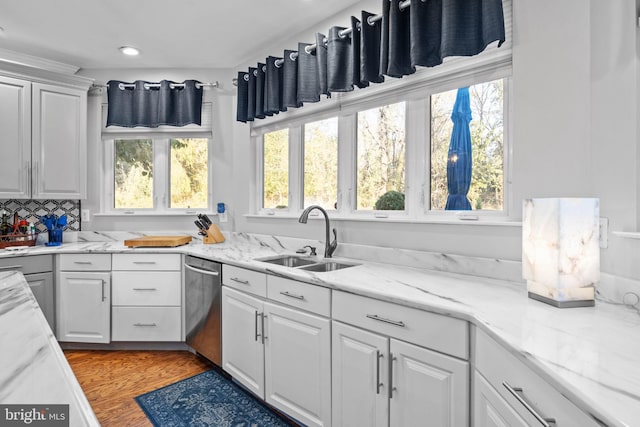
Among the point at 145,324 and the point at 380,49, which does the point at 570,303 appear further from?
the point at 145,324

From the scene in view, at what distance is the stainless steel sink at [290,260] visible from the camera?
2.58 meters

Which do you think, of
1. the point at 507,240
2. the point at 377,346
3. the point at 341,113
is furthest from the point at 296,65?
the point at 377,346

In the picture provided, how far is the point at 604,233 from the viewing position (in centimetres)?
146

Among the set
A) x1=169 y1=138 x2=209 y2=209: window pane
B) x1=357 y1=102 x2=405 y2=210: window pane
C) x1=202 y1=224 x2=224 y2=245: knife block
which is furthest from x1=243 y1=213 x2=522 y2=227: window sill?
x1=169 y1=138 x2=209 y2=209: window pane

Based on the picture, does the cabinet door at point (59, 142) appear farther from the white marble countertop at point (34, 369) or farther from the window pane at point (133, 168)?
the white marble countertop at point (34, 369)

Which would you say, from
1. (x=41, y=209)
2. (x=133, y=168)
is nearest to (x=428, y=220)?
(x=133, y=168)

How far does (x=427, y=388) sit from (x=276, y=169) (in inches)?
91.8

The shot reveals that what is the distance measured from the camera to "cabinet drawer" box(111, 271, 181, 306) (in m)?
3.08

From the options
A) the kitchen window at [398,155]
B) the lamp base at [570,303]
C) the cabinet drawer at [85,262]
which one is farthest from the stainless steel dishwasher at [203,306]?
the lamp base at [570,303]

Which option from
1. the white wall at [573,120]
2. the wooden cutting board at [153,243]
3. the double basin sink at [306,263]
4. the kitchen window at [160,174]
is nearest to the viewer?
the white wall at [573,120]

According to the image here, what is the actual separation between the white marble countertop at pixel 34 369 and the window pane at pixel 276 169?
227 cm

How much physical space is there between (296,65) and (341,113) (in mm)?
489

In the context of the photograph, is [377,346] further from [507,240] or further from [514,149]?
[514,149]

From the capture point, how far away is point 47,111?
10.8ft
